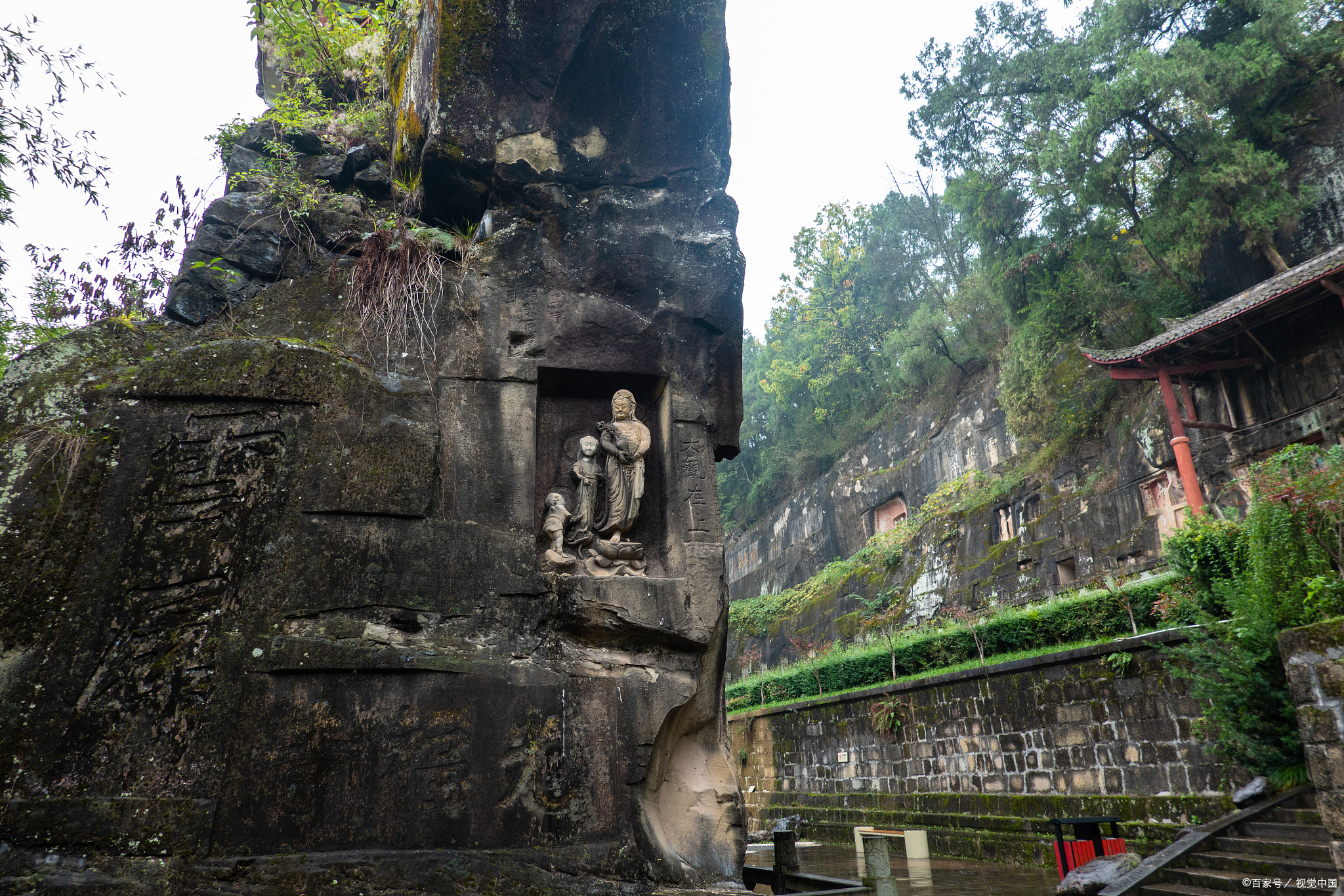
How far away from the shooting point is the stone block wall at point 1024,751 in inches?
318

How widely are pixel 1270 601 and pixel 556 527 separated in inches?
245

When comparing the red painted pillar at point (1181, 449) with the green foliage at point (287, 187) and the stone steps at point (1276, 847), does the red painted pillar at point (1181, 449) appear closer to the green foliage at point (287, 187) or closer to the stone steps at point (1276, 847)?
the stone steps at point (1276, 847)

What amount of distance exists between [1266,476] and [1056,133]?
10806 millimetres

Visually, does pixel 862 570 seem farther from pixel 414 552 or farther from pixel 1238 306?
pixel 414 552

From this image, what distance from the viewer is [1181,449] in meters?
12.6

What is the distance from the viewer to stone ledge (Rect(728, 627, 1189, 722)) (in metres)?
8.40

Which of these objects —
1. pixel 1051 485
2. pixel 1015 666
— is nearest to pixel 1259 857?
pixel 1015 666

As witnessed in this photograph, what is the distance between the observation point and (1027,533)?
16406 mm

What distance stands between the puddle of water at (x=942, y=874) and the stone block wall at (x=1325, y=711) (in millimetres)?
3022

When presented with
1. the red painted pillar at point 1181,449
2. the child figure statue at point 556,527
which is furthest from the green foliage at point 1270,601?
the child figure statue at point 556,527

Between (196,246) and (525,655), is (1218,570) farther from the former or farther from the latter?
(196,246)

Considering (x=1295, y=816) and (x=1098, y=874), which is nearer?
(x=1295, y=816)

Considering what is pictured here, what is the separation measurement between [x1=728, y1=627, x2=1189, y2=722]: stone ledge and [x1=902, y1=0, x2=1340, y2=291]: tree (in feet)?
28.9

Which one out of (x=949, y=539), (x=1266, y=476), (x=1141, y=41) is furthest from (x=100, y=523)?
(x=1141, y=41)
